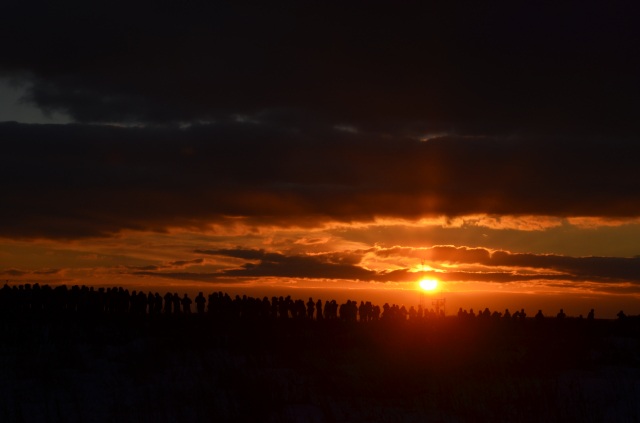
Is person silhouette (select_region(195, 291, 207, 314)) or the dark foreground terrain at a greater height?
person silhouette (select_region(195, 291, 207, 314))

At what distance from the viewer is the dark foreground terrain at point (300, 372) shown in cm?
1748

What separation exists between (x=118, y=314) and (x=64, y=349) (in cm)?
685

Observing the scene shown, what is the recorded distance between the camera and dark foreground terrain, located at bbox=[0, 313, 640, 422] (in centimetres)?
1748

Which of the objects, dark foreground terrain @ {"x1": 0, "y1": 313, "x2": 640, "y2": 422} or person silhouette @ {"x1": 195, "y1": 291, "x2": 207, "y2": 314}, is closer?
dark foreground terrain @ {"x1": 0, "y1": 313, "x2": 640, "y2": 422}

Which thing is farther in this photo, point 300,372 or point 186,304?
point 186,304

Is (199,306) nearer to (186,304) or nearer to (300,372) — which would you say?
(186,304)

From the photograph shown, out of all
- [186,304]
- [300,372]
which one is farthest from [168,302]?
[300,372]

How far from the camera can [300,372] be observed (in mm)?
21125

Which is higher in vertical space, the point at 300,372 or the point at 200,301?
the point at 200,301

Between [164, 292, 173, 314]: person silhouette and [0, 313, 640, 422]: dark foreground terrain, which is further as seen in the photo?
[164, 292, 173, 314]: person silhouette

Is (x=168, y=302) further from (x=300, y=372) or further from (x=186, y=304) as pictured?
(x=300, y=372)

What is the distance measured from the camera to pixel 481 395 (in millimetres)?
18625

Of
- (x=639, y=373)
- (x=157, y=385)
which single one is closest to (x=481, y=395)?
(x=639, y=373)

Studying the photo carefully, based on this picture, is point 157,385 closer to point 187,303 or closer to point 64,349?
point 64,349
